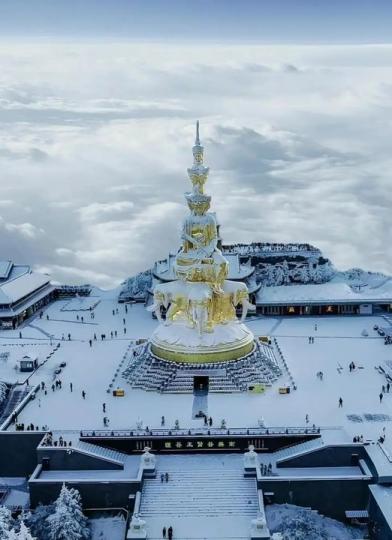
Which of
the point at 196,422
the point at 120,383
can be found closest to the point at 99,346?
the point at 120,383

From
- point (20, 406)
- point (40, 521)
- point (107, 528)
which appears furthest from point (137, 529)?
point (20, 406)

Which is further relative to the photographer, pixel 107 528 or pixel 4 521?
pixel 107 528

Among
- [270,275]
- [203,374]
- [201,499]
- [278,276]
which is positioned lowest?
[201,499]

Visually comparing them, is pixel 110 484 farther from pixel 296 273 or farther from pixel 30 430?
pixel 296 273

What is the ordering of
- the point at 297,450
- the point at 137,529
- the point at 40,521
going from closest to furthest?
the point at 137,529, the point at 40,521, the point at 297,450

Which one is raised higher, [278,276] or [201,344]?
[278,276]

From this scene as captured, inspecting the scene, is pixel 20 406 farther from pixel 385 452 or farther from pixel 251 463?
pixel 385 452
